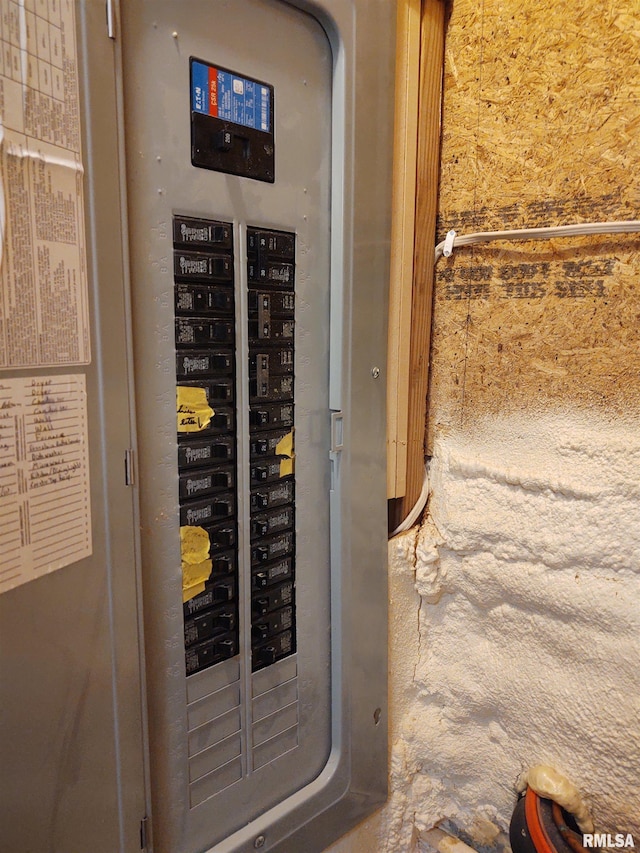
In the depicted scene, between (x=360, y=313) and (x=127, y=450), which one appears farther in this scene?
(x=360, y=313)

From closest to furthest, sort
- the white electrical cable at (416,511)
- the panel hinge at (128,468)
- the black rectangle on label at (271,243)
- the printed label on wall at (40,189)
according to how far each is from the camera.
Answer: the printed label on wall at (40,189) → the panel hinge at (128,468) → the black rectangle on label at (271,243) → the white electrical cable at (416,511)

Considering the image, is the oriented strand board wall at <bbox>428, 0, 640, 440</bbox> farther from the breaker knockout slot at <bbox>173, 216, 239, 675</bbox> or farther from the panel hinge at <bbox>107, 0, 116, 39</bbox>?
the panel hinge at <bbox>107, 0, 116, 39</bbox>

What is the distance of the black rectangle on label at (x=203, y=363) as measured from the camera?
83 centimetres

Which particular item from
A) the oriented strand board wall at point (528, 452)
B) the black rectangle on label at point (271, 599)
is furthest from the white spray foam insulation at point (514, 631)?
the black rectangle on label at point (271, 599)

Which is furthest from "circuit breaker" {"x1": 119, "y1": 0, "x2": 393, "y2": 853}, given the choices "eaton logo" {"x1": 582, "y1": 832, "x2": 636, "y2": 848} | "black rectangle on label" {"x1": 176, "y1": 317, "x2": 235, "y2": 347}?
"eaton logo" {"x1": 582, "y1": 832, "x2": 636, "y2": 848}

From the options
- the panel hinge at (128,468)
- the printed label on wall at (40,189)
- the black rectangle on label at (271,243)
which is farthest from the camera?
the black rectangle on label at (271,243)

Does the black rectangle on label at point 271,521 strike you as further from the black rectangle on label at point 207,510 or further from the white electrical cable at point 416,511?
the white electrical cable at point 416,511

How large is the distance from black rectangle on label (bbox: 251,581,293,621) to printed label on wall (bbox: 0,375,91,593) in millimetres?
323

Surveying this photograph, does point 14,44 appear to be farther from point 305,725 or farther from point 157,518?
point 305,725

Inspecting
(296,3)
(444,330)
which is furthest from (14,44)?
(444,330)

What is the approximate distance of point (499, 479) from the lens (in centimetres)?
108

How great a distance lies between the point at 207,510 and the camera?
88 centimetres

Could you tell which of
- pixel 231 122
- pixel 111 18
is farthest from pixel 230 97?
pixel 111 18

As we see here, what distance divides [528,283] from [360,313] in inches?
11.7
